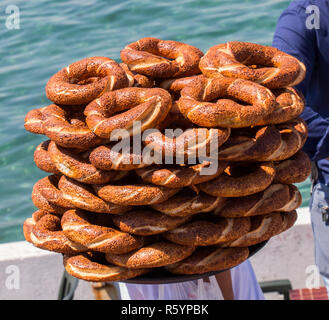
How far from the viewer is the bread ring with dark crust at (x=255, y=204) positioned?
4.67ft

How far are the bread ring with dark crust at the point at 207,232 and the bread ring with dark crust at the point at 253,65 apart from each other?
425 millimetres

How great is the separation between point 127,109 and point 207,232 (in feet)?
1.37

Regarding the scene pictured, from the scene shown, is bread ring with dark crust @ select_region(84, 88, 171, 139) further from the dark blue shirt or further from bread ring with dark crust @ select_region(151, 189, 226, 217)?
the dark blue shirt

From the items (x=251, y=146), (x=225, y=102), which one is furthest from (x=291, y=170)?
(x=225, y=102)

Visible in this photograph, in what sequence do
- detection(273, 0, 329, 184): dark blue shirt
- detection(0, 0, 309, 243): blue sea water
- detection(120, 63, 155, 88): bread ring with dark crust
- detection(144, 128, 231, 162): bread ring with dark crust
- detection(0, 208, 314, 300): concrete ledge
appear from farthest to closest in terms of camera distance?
detection(0, 0, 309, 243): blue sea water < detection(0, 208, 314, 300): concrete ledge < detection(273, 0, 329, 184): dark blue shirt < detection(120, 63, 155, 88): bread ring with dark crust < detection(144, 128, 231, 162): bread ring with dark crust

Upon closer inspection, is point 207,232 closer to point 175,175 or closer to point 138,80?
point 175,175

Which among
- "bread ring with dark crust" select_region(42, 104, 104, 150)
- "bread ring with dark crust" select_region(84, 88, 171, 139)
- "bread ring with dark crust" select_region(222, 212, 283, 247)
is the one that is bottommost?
"bread ring with dark crust" select_region(222, 212, 283, 247)

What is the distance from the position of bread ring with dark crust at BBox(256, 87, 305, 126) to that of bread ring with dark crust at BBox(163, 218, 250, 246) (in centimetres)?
30

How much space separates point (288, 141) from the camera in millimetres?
1481

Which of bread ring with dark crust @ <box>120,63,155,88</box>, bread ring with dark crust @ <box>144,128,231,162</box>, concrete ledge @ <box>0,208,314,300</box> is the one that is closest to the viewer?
bread ring with dark crust @ <box>144,128,231,162</box>

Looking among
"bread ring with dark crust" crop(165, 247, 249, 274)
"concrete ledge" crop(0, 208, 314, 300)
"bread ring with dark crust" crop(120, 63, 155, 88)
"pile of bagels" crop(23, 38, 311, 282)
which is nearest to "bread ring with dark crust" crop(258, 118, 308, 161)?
"pile of bagels" crop(23, 38, 311, 282)

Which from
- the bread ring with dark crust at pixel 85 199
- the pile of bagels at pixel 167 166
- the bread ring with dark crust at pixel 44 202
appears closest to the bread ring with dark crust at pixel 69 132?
the pile of bagels at pixel 167 166

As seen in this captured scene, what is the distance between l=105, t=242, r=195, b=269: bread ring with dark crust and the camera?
4.58 ft
